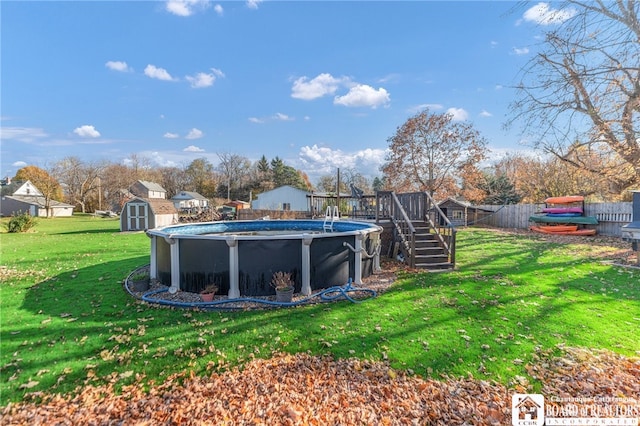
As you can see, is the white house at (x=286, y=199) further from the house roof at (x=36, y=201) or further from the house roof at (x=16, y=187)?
the house roof at (x=16, y=187)

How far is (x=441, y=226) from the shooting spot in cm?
947

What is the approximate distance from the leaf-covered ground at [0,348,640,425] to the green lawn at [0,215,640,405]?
0.22 metres

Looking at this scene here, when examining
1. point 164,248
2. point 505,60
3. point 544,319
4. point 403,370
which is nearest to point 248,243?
point 164,248

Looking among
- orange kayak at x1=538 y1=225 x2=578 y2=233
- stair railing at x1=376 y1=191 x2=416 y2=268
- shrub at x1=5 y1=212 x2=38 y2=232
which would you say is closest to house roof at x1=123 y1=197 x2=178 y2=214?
shrub at x1=5 y1=212 x2=38 y2=232

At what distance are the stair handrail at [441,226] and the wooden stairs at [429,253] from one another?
0.14 metres

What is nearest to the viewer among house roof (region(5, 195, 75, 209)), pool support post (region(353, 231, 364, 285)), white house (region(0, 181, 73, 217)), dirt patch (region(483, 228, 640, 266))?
pool support post (region(353, 231, 364, 285))

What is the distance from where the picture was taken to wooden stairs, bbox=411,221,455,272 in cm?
780

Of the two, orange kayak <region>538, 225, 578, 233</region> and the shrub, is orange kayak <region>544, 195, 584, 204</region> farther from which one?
the shrub

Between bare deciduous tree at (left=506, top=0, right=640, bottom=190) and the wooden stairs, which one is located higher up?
bare deciduous tree at (left=506, top=0, right=640, bottom=190)

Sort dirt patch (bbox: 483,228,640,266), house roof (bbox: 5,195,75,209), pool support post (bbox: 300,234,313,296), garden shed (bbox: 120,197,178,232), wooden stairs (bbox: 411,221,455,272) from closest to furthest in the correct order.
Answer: pool support post (bbox: 300,234,313,296), wooden stairs (bbox: 411,221,455,272), dirt patch (bbox: 483,228,640,266), garden shed (bbox: 120,197,178,232), house roof (bbox: 5,195,75,209)

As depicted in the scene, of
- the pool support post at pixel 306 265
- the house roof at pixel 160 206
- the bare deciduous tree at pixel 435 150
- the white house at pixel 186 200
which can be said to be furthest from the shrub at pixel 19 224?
the white house at pixel 186 200

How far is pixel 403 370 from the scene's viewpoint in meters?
3.25

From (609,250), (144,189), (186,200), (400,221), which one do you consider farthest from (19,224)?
(609,250)

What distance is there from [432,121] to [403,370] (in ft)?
68.4
